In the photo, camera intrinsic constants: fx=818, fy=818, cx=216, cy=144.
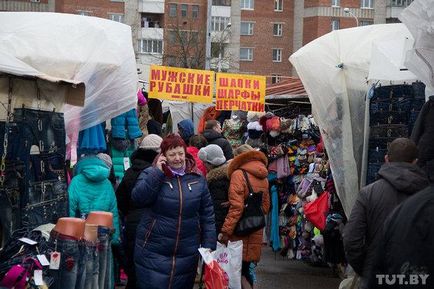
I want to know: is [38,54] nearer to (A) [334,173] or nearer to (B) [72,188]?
(B) [72,188]

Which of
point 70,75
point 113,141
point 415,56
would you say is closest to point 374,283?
point 415,56

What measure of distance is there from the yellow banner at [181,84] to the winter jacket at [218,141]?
3252 millimetres

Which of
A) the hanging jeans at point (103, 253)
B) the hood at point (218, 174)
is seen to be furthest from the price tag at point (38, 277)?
the hood at point (218, 174)

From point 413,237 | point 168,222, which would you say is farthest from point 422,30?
point 168,222

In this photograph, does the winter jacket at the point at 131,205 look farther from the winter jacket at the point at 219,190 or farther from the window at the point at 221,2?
the window at the point at 221,2

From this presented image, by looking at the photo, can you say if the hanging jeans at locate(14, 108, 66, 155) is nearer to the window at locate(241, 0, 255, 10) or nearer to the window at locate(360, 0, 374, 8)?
the window at locate(241, 0, 255, 10)

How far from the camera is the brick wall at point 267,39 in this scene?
63.6 metres

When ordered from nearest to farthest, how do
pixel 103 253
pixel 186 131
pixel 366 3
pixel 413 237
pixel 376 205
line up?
pixel 413 237 → pixel 376 205 → pixel 103 253 → pixel 186 131 → pixel 366 3

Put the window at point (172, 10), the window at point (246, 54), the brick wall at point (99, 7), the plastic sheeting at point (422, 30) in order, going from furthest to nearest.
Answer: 1. the window at point (246, 54)
2. the window at point (172, 10)
3. the brick wall at point (99, 7)
4. the plastic sheeting at point (422, 30)

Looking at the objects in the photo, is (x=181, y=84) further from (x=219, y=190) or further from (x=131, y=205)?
(x=131, y=205)

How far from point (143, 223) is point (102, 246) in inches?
23.8

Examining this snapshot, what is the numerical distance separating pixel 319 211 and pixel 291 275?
160 cm

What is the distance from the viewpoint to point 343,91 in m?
9.19

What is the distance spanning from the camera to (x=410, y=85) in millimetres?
8172
